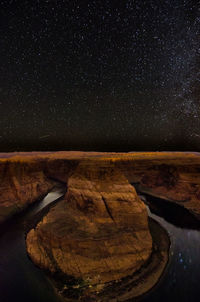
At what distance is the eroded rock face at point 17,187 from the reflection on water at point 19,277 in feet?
17.9

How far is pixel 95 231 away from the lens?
452 inches

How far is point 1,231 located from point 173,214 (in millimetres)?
19786

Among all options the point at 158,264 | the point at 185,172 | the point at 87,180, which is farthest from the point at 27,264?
the point at 185,172

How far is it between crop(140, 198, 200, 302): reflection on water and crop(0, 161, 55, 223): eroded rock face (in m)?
16.8

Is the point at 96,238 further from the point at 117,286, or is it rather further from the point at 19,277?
the point at 19,277

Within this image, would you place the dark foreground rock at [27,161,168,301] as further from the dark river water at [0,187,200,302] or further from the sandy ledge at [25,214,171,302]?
the dark river water at [0,187,200,302]

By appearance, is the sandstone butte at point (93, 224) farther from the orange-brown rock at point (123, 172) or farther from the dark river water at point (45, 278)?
the dark river water at point (45, 278)

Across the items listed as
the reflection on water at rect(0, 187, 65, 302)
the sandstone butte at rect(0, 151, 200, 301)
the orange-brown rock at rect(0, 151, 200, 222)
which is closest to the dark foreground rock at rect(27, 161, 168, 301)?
the sandstone butte at rect(0, 151, 200, 301)

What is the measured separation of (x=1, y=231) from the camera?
50.4 ft

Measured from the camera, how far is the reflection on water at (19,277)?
8.70 meters

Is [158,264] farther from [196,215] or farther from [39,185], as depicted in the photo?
[39,185]

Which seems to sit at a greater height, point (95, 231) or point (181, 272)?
point (95, 231)

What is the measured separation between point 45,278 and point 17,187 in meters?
14.6

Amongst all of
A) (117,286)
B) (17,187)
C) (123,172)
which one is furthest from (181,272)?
(17,187)
